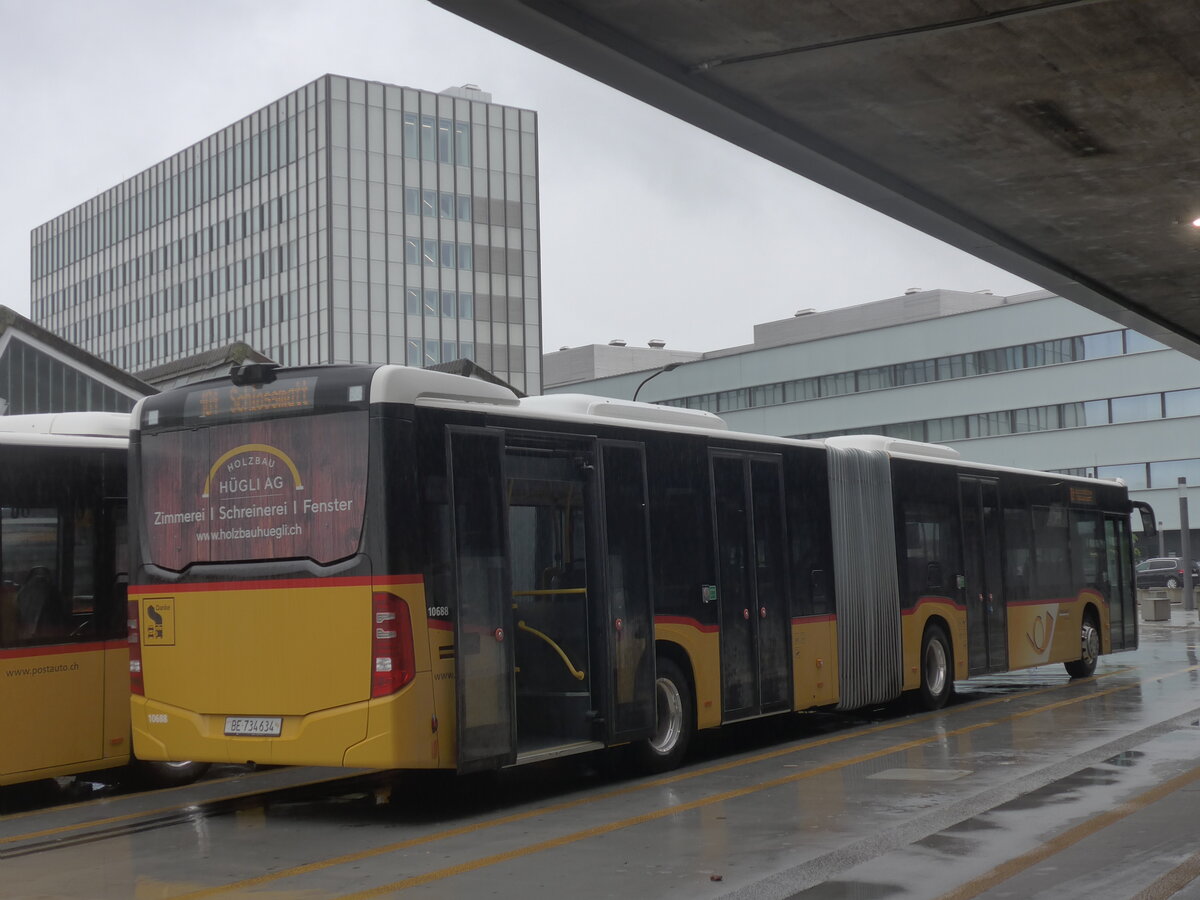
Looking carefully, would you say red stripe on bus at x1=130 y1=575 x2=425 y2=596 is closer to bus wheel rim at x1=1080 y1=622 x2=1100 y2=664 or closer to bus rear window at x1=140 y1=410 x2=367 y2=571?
bus rear window at x1=140 y1=410 x2=367 y2=571

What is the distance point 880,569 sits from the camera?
16.8m

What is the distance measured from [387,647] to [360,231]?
7867 centimetres

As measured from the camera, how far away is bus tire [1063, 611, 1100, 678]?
72.2 feet

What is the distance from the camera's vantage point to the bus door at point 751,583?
44.9 feet

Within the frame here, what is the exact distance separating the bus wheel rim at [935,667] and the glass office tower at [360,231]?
6857 cm

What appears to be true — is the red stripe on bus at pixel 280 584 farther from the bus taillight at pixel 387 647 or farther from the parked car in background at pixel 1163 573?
the parked car in background at pixel 1163 573

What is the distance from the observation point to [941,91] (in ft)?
32.7

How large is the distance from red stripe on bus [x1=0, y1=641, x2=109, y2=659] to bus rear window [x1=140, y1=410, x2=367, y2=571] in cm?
116

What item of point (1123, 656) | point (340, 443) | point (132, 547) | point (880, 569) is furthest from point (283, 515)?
point (1123, 656)

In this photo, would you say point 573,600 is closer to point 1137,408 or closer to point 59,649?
point 59,649

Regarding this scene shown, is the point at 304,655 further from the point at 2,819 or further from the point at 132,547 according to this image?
the point at 2,819

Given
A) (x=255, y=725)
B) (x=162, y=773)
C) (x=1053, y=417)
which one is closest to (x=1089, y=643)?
(x=162, y=773)

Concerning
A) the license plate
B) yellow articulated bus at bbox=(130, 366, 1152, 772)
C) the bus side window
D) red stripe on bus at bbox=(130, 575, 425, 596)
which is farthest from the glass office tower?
the license plate

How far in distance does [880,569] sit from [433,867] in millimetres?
9310
